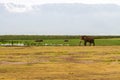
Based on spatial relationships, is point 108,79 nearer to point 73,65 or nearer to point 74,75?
→ point 74,75

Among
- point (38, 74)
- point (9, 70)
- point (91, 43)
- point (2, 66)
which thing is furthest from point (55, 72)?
point (91, 43)

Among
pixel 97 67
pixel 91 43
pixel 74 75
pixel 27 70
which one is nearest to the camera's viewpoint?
pixel 74 75

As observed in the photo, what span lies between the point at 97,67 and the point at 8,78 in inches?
281

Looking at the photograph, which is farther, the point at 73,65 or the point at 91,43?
the point at 91,43

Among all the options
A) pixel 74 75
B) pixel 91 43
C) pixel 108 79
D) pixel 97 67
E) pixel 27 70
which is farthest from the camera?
pixel 91 43

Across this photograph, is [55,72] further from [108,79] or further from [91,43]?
[91,43]

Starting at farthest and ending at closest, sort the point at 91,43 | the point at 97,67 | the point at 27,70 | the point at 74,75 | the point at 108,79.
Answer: the point at 91,43, the point at 97,67, the point at 27,70, the point at 74,75, the point at 108,79

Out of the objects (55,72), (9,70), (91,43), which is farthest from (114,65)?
(91,43)

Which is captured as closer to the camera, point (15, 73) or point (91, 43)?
point (15, 73)

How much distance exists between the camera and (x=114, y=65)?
2706 cm

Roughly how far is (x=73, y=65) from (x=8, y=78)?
707 cm

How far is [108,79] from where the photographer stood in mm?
20828

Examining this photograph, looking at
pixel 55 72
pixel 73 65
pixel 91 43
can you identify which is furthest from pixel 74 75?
pixel 91 43

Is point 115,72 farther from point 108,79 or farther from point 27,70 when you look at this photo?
point 27,70
